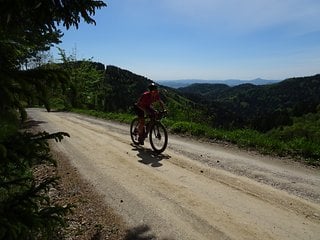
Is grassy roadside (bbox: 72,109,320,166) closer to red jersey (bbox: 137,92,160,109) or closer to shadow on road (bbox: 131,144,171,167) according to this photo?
shadow on road (bbox: 131,144,171,167)

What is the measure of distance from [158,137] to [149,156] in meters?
1.02

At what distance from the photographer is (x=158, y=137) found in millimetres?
12336

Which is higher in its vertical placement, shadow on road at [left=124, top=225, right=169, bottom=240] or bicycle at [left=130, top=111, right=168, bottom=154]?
bicycle at [left=130, top=111, right=168, bottom=154]

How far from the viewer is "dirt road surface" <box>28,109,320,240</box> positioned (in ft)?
19.5

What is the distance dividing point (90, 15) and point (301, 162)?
28.4 feet

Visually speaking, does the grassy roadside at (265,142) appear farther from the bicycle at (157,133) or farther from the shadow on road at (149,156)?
the shadow on road at (149,156)

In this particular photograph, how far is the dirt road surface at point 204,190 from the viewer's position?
19.5 ft

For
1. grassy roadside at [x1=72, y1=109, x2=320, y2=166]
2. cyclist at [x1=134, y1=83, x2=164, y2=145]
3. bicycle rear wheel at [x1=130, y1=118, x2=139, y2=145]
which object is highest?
cyclist at [x1=134, y1=83, x2=164, y2=145]

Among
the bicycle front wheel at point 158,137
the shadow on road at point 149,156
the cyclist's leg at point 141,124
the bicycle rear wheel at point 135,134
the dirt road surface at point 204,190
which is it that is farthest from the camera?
the bicycle rear wheel at point 135,134

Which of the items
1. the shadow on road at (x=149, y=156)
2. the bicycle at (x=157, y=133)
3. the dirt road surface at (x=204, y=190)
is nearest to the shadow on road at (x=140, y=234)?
the dirt road surface at (x=204, y=190)

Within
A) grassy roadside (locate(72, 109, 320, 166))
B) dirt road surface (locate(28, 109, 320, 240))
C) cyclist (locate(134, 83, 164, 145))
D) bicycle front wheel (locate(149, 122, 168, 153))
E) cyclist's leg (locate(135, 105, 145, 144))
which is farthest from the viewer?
cyclist's leg (locate(135, 105, 145, 144))

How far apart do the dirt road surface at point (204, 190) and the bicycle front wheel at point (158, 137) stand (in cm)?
30

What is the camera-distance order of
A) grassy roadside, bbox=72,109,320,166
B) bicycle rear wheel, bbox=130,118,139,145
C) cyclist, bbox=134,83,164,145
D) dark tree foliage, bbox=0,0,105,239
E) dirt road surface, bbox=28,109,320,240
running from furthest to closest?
bicycle rear wheel, bbox=130,118,139,145, cyclist, bbox=134,83,164,145, grassy roadside, bbox=72,109,320,166, dirt road surface, bbox=28,109,320,240, dark tree foliage, bbox=0,0,105,239

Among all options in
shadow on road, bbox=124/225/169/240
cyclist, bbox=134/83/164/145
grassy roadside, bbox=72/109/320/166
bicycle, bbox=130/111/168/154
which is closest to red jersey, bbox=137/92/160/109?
cyclist, bbox=134/83/164/145
